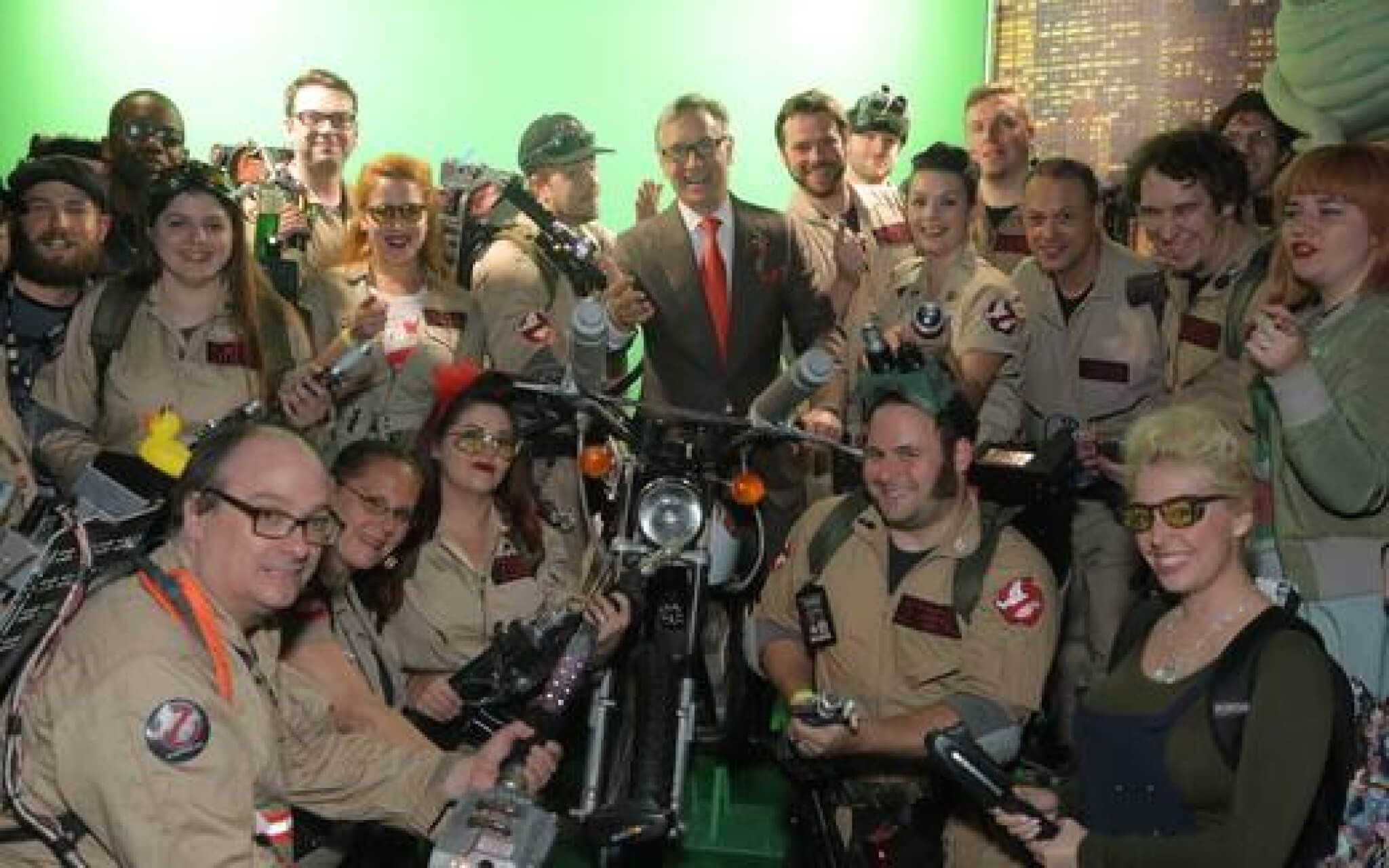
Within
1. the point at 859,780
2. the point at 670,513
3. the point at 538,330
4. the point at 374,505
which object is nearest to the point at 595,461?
the point at 670,513

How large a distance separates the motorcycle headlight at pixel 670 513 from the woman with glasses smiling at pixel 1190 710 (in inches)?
41.3

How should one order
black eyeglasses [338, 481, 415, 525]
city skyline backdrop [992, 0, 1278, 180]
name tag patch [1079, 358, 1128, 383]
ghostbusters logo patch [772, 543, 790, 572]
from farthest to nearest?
city skyline backdrop [992, 0, 1278, 180] < name tag patch [1079, 358, 1128, 383] < ghostbusters logo patch [772, 543, 790, 572] < black eyeglasses [338, 481, 415, 525]

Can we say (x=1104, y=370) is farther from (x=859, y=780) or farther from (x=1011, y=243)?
(x=859, y=780)

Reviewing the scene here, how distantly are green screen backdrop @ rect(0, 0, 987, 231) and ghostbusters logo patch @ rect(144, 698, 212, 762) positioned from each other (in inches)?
195

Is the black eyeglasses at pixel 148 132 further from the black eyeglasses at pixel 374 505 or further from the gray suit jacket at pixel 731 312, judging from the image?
the black eyeglasses at pixel 374 505

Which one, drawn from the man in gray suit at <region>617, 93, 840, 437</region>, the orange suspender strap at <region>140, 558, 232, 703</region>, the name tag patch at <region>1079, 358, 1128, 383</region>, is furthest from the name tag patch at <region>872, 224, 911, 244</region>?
the orange suspender strap at <region>140, 558, 232, 703</region>

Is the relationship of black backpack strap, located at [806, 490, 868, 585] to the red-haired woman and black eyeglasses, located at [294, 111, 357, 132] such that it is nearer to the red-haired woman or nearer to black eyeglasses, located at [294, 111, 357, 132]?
the red-haired woman

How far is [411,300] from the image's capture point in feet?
17.1

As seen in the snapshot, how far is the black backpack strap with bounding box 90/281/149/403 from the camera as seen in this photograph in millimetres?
4641

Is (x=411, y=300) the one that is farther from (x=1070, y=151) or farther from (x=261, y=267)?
(x=1070, y=151)

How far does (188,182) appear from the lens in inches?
184

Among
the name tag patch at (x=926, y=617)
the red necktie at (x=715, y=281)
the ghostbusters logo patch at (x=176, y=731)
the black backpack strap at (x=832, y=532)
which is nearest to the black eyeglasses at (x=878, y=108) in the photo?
the red necktie at (x=715, y=281)

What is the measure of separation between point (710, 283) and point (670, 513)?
154 centimetres

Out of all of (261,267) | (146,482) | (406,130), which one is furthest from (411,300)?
(406,130)
